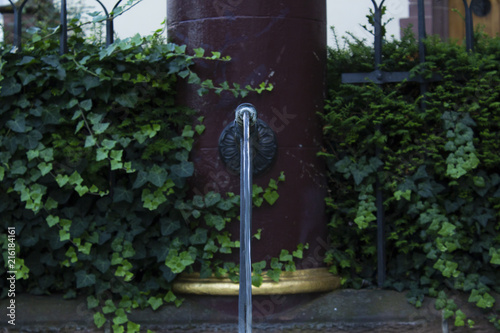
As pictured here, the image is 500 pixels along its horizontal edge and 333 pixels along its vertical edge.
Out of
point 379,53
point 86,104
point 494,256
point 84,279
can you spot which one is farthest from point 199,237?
point 494,256

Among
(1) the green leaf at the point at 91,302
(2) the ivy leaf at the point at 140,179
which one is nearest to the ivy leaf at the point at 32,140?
(2) the ivy leaf at the point at 140,179

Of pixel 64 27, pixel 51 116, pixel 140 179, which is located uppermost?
pixel 64 27

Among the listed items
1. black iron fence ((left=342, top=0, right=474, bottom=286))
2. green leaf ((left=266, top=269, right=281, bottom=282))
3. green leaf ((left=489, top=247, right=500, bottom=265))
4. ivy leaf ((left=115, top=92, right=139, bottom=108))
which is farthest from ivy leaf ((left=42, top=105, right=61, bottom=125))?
green leaf ((left=489, top=247, right=500, bottom=265))

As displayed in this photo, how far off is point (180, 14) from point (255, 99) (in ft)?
1.94

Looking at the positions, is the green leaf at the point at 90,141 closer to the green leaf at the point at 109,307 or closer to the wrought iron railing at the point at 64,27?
the wrought iron railing at the point at 64,27

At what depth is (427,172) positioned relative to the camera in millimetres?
2971

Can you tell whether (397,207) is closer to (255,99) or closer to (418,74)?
(418,74)

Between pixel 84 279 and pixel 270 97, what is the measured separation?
1264 mm

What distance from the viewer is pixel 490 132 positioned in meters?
2.97

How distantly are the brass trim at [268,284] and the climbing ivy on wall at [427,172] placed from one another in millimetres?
129

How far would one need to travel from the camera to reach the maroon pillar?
2.98 m

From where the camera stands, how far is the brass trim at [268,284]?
9.59 feet

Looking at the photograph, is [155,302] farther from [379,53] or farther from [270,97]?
[379,53]

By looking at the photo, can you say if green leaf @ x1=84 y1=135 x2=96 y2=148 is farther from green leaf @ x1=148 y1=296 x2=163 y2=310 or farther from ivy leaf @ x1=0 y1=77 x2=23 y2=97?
green leaf @ x1=148 y1=296 x2=163 y2=310
